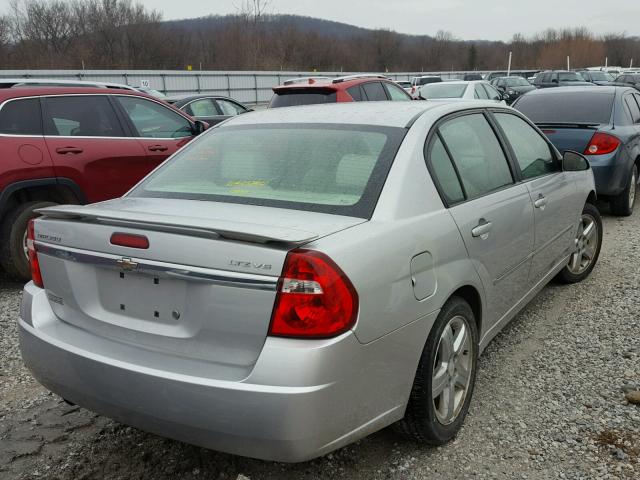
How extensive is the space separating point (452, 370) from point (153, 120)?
5.01 m

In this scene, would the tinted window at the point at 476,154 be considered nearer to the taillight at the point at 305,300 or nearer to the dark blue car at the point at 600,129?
the taillight at the point at 305,300

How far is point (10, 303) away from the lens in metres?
5.00

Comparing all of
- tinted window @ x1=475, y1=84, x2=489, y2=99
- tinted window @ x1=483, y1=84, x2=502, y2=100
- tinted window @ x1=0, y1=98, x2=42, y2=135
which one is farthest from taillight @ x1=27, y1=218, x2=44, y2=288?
tinted window @ x1=483, y1=84, x2=502, y2=100

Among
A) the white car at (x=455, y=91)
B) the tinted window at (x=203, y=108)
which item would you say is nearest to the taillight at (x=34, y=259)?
the tinted window at (x=203, y=108)

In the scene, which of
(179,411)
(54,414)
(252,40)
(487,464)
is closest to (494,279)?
(487,464)

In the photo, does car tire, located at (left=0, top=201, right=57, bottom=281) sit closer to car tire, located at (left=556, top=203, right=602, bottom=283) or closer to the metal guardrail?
car tire, located at (left=556, top=203, right=602, bottom=283)

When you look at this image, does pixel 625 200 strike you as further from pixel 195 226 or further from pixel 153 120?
pixel 195 226

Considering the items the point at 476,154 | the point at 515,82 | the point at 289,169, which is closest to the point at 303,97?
the point at 476,154

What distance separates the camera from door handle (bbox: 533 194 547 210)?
374cm

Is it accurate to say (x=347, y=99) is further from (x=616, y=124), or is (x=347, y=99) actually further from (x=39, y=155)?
(x=39, y=155)

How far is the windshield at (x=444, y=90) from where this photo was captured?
1500 cm

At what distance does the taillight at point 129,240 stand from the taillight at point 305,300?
1.87ft

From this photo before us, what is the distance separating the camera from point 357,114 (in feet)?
10.5

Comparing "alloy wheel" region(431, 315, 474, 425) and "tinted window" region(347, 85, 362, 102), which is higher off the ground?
"tinted window" region(347, 85, 362, 102)
